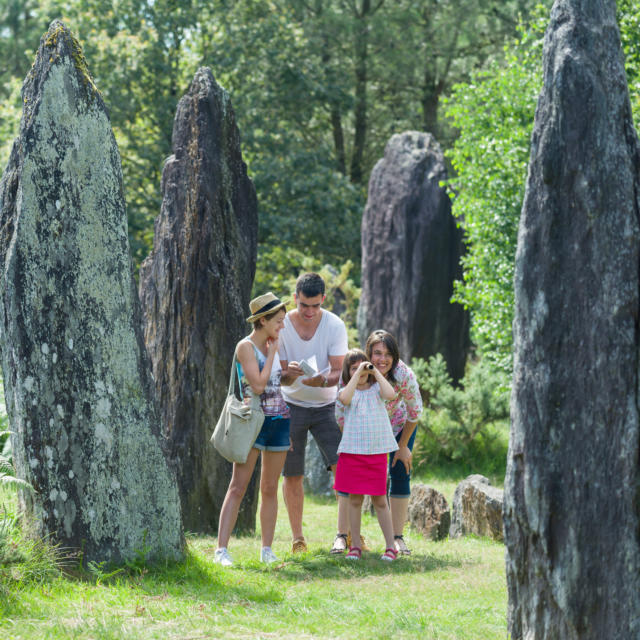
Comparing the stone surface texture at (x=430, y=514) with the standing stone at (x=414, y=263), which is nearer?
the stone surface texture at (x=430, y=514)

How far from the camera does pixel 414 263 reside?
1564 cm

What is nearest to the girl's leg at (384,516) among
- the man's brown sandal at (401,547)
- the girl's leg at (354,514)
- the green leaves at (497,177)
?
the girl's leg at (354,514)

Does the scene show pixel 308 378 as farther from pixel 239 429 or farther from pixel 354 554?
pixel 354 554

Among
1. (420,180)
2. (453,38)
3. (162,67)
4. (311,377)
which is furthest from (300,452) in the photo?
(453,38)

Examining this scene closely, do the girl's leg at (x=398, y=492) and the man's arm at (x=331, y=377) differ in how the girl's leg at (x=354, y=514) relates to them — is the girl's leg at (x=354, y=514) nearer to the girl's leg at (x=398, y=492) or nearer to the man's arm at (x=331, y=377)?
the girl's leg at (x=398, y=492)

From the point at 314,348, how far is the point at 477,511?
2.80 metres

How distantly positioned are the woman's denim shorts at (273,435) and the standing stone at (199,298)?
1.70m

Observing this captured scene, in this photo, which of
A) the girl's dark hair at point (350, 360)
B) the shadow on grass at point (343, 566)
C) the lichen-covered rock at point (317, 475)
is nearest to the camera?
the shadow on grass at point (343, 566)

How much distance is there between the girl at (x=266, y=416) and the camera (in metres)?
6.37

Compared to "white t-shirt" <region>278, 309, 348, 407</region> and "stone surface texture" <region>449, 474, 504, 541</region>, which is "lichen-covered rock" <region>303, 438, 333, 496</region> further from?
"white t-shirt" <region>278, 309, 348, 407</region>

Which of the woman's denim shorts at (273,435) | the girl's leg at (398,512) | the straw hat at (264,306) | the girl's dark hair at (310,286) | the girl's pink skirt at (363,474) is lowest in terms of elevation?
the girl's leg at (398,512)

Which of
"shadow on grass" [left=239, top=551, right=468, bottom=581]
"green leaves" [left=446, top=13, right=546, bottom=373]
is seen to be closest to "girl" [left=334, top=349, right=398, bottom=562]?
"shadow on grass" [left=239, top=551, right=468, bottom=581]

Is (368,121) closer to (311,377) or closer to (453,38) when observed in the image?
(453,38)

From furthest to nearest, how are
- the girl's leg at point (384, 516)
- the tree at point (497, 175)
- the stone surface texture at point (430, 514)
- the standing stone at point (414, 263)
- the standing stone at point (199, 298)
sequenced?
the standing stone at point (414, 263), the tree at point (497, 175), the stone surface texture at point (430, 514), the standing stone at point (199, 298), the girl's leg at point (384, 516)
